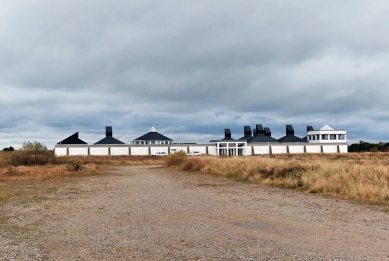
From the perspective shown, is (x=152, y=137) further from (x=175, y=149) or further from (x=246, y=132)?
(x=246, y=132)

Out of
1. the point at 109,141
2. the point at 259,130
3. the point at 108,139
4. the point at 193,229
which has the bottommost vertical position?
the point at 193,229

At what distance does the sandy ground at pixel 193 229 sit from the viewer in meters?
7.07

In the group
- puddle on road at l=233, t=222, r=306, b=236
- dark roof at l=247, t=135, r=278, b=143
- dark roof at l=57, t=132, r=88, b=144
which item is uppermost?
dark roof at l=57, t=132, r=88, b=144

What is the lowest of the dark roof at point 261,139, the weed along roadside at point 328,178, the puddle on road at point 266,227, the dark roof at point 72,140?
the puddle on road at point 266,227

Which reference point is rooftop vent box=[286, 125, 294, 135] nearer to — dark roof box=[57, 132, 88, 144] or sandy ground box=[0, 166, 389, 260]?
dark roof box=[57, 132, 88, 144]

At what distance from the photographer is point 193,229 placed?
9.28m

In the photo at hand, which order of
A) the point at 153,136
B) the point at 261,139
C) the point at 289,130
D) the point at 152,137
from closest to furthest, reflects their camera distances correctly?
1. the point at 261,139
2. the point at 152,137
3. the point at 153,136
4. the point at 289,130

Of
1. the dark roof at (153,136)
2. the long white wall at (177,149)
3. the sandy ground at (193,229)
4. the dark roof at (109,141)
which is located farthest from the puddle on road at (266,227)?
the dark roof at (153,136)

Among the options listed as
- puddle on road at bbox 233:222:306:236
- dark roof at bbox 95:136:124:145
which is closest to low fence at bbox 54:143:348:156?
dark roof at bbox 95:136:124:145

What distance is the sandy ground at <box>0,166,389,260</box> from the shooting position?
7.07 metres

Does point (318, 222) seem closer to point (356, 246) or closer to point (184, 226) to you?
point (356, 246)

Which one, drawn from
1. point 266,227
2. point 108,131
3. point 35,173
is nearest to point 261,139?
point 108,131

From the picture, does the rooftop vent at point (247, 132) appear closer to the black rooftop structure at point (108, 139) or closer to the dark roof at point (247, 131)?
the dark roof at point (247, 131)

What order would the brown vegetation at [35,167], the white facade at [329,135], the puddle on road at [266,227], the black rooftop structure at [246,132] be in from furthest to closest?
1. the black rooftop structure at [246,132]
2. the white facade at [329,135]
3. the brown vegetation at [35,167]
4. the puddle on road at [266,227]
